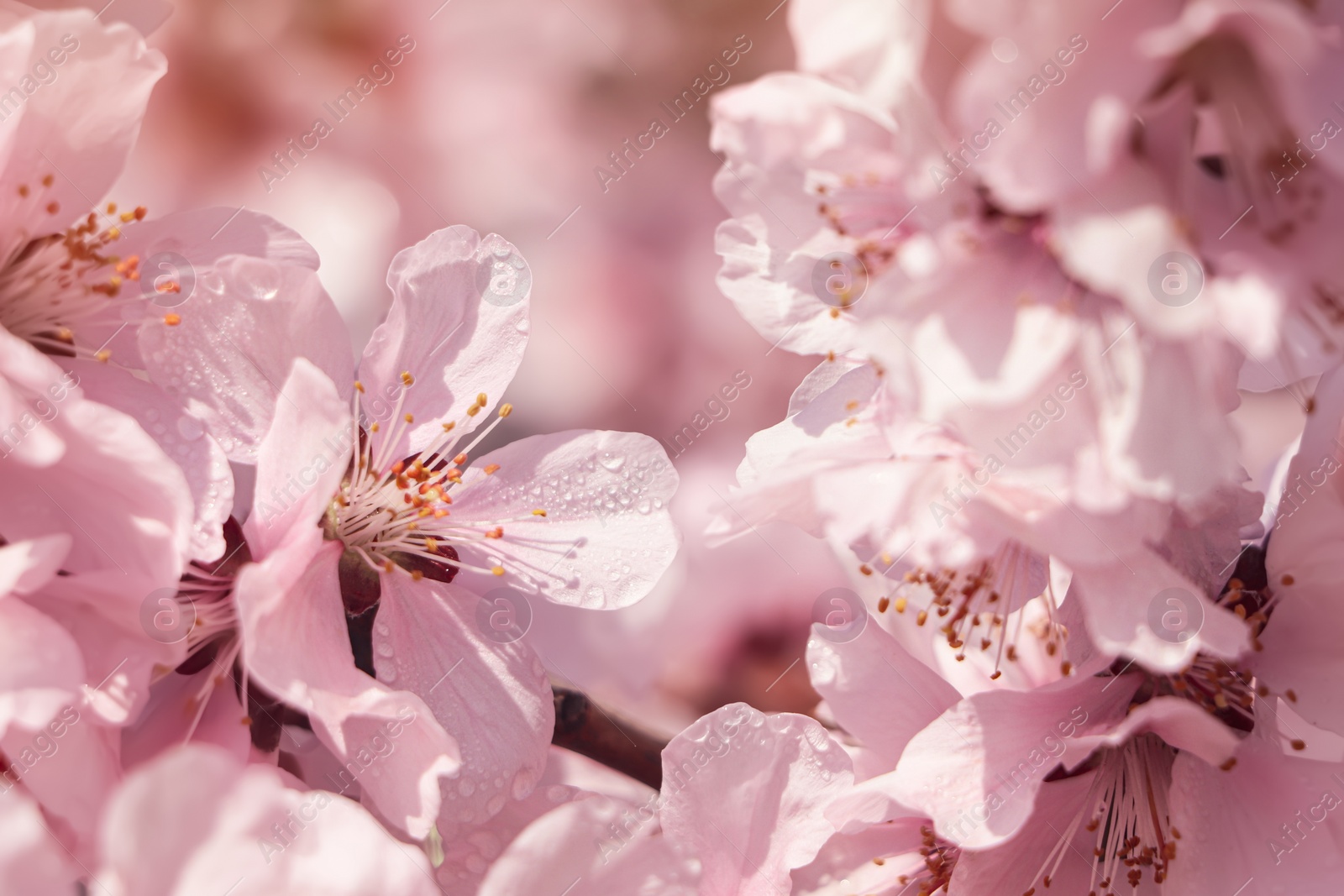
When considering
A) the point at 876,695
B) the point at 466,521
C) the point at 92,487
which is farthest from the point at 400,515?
the point at 876,695

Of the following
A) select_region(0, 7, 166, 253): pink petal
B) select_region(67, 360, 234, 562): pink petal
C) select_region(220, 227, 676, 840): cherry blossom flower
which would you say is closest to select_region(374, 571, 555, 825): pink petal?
select_region(220, 227, 676, 840): cherry blossom flower

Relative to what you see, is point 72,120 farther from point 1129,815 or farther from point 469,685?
point 1129,815

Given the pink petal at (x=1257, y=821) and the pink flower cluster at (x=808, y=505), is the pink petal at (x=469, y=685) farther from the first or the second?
the pink petal at (x=1257, y=821)

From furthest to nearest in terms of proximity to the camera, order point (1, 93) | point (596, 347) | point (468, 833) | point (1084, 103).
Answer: point (596, 347) < point (468, 833) < point (1, 93) < point (1084, 103)

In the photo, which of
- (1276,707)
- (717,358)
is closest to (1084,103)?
(1276,707)

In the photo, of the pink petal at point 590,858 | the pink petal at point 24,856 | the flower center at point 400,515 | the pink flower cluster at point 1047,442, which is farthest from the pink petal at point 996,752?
the pink petal at point 24,856

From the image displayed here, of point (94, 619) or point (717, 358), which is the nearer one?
point (94, 619)

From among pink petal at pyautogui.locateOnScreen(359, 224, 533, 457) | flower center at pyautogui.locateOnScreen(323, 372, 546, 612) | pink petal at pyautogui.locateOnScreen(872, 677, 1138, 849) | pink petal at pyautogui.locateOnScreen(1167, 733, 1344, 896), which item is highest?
pink petal at pyautogui.locateOnScreen(359, 224, 533, 457)

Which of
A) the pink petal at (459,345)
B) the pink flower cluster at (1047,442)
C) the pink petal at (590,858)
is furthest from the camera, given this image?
the pink petal at (459,345)

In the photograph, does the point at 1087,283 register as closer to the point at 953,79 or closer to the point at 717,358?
the point at 953,79

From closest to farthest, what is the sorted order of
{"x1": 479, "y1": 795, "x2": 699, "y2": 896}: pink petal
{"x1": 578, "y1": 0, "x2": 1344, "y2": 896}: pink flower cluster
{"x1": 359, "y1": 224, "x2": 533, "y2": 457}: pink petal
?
{"x1": 578, "y1": 0, "x2": 1344, "y2": 896}: pink flower cluster
{"x1": 479, "y1": 795, "x2": 699, "y2": 896}: pink petal
{"x1": 359, "y1": 224, "x2": 533, "y2": 457}: pink petal

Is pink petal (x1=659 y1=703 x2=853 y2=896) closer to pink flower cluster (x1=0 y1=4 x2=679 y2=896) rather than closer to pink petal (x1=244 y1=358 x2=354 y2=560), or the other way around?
pink flower cluster (x1=0 y1=4 x2=679 y2=896)
